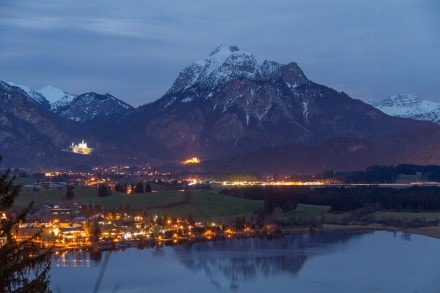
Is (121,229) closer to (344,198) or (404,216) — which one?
(404,216)

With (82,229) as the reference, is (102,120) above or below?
above

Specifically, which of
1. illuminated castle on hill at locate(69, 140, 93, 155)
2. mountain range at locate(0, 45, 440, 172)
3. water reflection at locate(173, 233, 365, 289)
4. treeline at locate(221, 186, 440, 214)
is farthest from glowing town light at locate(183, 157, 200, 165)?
water reflection at locate(173, 233, 365, 289)

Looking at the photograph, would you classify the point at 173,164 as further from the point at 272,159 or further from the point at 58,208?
the point at 58,208

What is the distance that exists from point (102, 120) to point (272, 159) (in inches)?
1604

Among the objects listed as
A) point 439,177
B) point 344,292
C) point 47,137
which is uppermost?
point 47,137

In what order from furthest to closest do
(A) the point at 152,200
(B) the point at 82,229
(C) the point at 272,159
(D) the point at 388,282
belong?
(C) the point at 272,159 → (A) the point at 152,200 → (B) the point at 82,229 → (D) the point at 388,282

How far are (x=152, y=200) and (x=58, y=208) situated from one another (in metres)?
5.06

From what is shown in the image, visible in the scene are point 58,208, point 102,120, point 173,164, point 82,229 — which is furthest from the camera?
point 102,120

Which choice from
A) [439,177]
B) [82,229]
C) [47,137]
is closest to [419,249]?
[82,229]

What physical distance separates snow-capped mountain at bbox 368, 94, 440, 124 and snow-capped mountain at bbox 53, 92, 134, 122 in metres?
52.1

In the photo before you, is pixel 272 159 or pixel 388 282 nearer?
pixel 388 282

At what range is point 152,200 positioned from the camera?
147 ft

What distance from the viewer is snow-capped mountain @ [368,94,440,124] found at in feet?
507

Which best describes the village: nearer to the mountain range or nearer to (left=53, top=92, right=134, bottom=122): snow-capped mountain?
the mountain range
